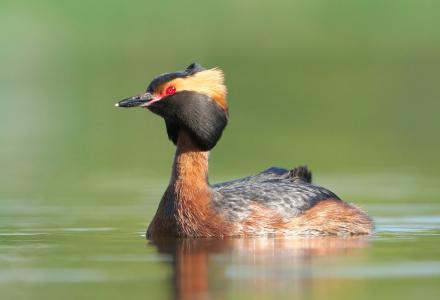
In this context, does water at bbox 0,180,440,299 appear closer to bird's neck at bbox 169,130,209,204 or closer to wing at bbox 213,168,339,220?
wing at bbox 213,168,339,220

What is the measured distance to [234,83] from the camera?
57.6 metres

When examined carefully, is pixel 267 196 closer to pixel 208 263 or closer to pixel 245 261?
pixel 245 261

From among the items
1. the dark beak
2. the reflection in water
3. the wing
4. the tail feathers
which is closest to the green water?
the reflection in water

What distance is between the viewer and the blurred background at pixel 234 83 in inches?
1288

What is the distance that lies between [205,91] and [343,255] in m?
3.04

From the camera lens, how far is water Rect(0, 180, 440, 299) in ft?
47.0

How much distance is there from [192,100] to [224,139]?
1945 cm

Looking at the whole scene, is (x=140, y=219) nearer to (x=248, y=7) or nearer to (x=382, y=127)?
(x=382, y=127)

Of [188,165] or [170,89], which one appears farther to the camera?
[188,165]

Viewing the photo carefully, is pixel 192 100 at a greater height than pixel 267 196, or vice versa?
pixel 192 100

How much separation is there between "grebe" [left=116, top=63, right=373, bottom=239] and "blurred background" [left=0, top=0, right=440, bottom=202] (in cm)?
784

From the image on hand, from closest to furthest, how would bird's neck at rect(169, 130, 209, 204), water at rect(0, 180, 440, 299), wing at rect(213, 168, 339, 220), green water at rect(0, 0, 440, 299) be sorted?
water at rect(0, 180, 440, 299)
green water at rect(0, 0, 440, 299)
wing at rect(213, 168, 339, 220)
bird's neck at rect(169, 130, 209, 204)

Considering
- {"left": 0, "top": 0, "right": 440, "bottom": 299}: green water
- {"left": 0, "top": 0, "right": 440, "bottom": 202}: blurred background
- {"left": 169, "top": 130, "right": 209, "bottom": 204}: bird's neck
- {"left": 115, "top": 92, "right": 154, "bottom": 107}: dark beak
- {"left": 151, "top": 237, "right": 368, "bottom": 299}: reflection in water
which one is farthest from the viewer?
{"left": 0, "top": 0, "right": 440, "bottom": 202}: blurred background

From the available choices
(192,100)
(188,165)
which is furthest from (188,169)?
(192,100)
